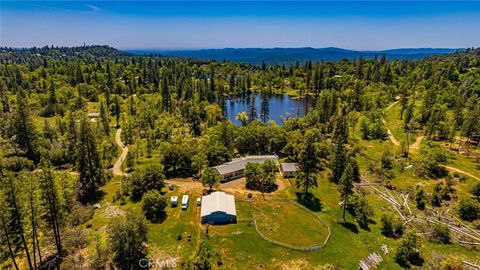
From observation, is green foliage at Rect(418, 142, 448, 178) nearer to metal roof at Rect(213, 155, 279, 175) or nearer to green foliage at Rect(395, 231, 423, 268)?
green foliage at Rect(395, 231, 423, 268)

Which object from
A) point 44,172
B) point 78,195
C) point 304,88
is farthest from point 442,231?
point 304,88

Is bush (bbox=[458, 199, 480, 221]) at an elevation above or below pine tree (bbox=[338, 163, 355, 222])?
below

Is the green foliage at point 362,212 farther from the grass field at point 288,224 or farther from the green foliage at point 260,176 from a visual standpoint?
the green foliage at point 260,176

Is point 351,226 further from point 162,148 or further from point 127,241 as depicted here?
point 162,148

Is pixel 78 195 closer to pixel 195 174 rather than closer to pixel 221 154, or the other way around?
pixel 195 174

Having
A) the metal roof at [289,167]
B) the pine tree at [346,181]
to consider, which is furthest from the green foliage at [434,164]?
the metal roof at [289,167]

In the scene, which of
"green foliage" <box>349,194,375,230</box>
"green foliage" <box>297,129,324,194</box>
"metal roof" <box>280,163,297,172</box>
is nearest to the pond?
"metal roof" <box>280,163,297,172</box>
